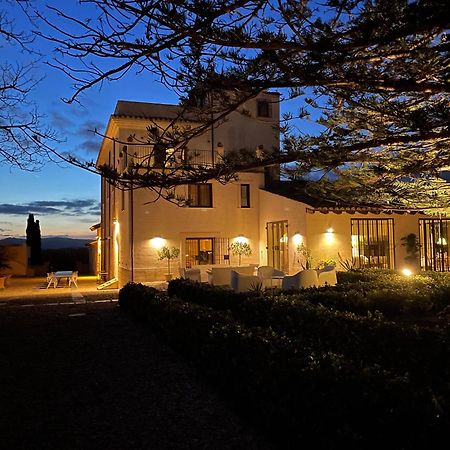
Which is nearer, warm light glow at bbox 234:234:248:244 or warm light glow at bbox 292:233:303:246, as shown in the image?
warm light glow at bbox 292:233:303:246

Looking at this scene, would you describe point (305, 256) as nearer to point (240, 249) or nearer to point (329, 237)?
point (329, 237)

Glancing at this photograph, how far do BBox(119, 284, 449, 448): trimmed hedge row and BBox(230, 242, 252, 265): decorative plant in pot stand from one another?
13.0m

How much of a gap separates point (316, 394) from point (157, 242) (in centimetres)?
1523

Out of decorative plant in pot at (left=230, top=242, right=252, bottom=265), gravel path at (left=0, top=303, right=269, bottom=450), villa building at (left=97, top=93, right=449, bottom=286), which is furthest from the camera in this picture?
decorative plant in pot at (left=230, top=242, right=252, bottom=265)

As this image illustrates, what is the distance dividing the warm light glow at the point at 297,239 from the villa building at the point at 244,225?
0.04m

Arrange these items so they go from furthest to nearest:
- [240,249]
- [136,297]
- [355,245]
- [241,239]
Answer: [241,239], [240,249], [355,245], [136,297]

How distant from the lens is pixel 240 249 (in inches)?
739

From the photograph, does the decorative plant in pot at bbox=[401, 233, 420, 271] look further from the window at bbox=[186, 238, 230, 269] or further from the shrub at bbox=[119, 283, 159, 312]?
the shrub at bbox=[119, 283, 159, 312]

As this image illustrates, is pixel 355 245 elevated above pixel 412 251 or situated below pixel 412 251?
above

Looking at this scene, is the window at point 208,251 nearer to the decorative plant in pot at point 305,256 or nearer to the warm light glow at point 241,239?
the warm light glow at point 241,239

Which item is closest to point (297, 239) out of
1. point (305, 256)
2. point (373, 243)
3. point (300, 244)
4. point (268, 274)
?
point (300, 244)

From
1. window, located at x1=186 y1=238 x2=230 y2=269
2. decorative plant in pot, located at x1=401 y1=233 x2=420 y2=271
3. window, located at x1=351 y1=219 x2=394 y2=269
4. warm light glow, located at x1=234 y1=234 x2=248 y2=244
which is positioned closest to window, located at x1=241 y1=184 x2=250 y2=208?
warm light glow, located at x1=234 y1=234 x2=248 y2=244

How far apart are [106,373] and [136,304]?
163 inches

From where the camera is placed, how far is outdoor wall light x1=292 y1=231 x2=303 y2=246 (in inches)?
631
